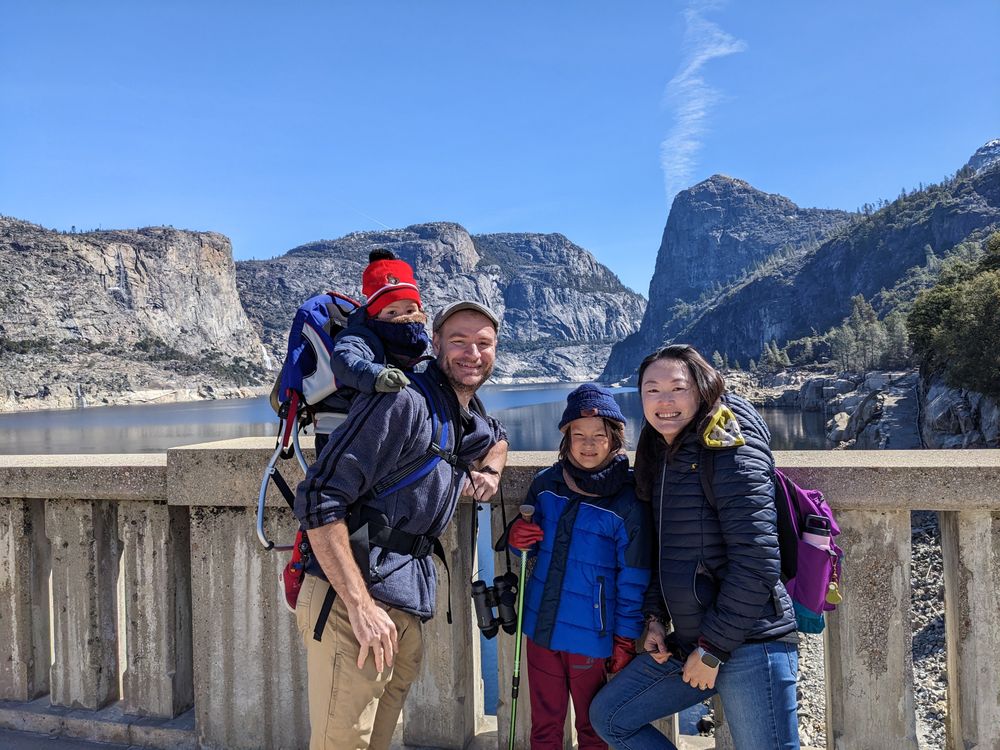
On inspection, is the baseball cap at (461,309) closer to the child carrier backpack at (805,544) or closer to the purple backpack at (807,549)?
the child carrier backpack at (805,544)

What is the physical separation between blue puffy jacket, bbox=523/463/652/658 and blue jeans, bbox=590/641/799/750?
0.50ft

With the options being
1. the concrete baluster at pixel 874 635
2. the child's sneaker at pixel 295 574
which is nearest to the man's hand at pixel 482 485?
the child's sneaker at pixel 295 574

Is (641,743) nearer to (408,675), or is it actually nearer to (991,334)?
(408,675)

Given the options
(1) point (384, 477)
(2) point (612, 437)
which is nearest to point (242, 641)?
(1) point (384, 477)

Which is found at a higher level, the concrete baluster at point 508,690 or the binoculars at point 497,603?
the binoculars at point 497,603

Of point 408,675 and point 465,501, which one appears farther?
point 465,501

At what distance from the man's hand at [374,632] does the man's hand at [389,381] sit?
27.1 inches

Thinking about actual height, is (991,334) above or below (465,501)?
above

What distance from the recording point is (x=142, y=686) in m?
3.19

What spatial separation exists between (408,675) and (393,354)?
1200 mm

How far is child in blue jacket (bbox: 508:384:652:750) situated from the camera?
8.05ft

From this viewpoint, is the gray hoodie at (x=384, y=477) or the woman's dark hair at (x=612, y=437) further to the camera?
the woman's dark hair at (x=612, y=437)

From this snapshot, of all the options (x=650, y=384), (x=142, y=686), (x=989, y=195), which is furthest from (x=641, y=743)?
(x=989, y=195)

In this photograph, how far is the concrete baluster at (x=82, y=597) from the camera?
3197 mm
